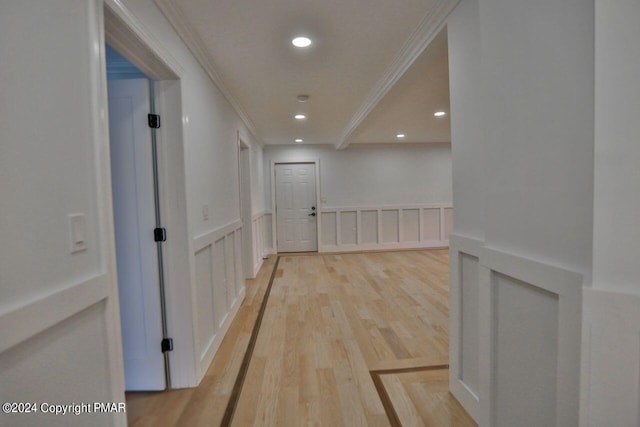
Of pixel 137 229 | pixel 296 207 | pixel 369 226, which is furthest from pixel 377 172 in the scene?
pixel 137 229

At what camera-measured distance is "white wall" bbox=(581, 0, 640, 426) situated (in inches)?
29.0

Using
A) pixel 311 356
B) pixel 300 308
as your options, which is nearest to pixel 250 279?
pixel 300 308

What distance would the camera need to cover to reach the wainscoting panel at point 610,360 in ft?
2.45

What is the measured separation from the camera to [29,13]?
0.82m

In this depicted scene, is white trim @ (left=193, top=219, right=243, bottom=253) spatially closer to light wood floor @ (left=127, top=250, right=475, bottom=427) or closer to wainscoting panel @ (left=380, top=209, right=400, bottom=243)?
light wood floor @ (left=127, top=250, right=475, bottom=427)

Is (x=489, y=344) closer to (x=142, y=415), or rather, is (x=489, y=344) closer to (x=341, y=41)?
(x=142, y=415)

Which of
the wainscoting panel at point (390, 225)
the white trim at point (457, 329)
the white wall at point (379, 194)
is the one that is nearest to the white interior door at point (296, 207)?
the white wall at point (379, 194)

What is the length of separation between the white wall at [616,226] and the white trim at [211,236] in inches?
78.9

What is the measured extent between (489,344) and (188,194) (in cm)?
183

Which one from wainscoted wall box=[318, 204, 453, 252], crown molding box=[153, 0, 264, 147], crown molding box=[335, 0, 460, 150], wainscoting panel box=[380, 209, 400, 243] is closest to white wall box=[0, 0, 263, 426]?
crown molding box=[153, 0, 264, 147]

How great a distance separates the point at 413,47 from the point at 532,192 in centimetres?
159

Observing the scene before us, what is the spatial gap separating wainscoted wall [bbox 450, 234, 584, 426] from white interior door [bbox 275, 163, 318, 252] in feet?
16.7

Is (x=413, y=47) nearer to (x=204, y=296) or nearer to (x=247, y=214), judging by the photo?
(x=204, y=296)

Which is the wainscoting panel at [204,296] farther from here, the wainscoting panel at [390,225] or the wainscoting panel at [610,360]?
the wainscoting panel at [390,225]
